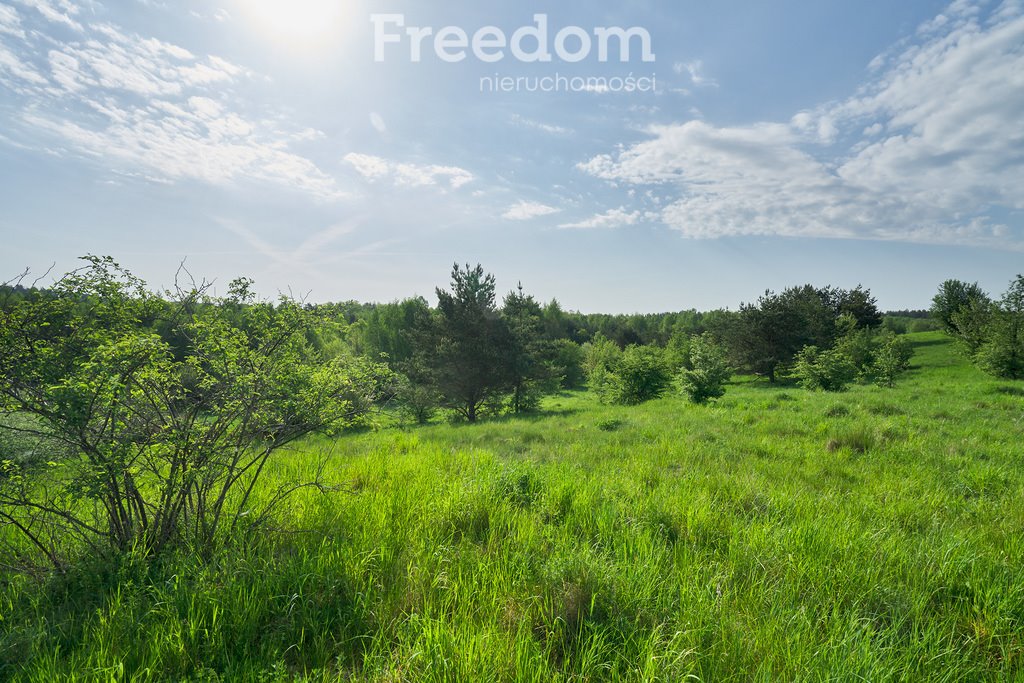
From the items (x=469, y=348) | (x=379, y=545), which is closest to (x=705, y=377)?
(x=469, y=348)

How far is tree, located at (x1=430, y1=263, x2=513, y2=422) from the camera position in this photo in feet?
66.2

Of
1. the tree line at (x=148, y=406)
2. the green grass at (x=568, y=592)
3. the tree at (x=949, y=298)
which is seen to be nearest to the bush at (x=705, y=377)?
the green grass at (x=568, y=592)

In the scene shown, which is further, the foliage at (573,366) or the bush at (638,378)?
the foliage at (573,366)

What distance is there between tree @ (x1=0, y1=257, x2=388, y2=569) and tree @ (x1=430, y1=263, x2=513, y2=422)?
15681 millimetres

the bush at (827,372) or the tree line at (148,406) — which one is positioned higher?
the tree line at (148,406)

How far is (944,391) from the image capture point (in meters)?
15.9

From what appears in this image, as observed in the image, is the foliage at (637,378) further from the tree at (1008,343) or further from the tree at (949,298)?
the tree at (949,298)

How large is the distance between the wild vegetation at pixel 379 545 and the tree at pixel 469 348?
14.0 metres

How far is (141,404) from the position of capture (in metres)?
3.63

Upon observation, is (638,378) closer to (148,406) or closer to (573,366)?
(148,406)

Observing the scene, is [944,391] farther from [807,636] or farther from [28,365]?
[28,365]

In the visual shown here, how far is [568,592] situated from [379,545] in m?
1.76

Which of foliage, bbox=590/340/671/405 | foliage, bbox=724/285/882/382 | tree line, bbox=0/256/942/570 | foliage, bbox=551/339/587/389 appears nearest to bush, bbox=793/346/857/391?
foliage, bbox=590/340/671/405

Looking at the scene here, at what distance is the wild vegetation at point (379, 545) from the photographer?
2.35 metres
